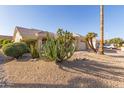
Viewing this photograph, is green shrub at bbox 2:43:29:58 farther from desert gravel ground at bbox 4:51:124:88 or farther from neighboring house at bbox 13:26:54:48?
neighboring house at bbox 13:26:54:48

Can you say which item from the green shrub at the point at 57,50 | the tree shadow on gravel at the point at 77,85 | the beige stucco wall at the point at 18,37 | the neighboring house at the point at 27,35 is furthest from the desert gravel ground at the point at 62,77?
the beige stucco wall at the point at 18,37

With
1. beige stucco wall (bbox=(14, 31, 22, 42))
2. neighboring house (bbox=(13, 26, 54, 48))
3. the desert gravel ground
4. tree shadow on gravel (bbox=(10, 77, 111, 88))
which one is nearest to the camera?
tree shadow on gravel (bbox=(10, 77, 111, 88))

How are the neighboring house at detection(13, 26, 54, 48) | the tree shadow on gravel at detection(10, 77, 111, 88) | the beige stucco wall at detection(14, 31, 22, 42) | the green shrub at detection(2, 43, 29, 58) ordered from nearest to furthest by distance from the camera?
the tree shadow on gravel at detection(10, 77, 111, 88), the green shrub at detection(2, 43, 29, 58), the neighboring house at detection(13, 26, 54, 48), the beige stucco wall at detection(14, 31, 22, 42)

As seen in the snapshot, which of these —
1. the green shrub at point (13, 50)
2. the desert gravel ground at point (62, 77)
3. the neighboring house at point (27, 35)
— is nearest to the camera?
the desert gravel ground at point (62, 77)

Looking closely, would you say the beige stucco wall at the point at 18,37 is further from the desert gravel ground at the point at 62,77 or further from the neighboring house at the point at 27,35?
the desert gravel ground at the point at 62,77

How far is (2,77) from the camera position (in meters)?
7.11

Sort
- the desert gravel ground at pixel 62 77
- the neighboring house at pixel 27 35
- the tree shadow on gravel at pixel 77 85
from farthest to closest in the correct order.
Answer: the neighboring house at pixel 27 35 → the desert gravel ground at pixel 62 77 → the tree shadow on gravel at pixel 77 85

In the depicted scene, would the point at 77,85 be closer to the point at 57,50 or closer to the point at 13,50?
the point at 57,50

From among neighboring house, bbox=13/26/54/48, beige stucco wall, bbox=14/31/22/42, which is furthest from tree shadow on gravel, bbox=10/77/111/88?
beige stucco wall, bbox=14/31/22/42

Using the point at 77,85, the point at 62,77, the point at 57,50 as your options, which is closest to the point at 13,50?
the point at 57,50

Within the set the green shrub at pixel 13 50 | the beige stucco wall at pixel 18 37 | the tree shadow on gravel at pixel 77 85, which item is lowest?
the tree shadow on gravel at pixel 77 85
